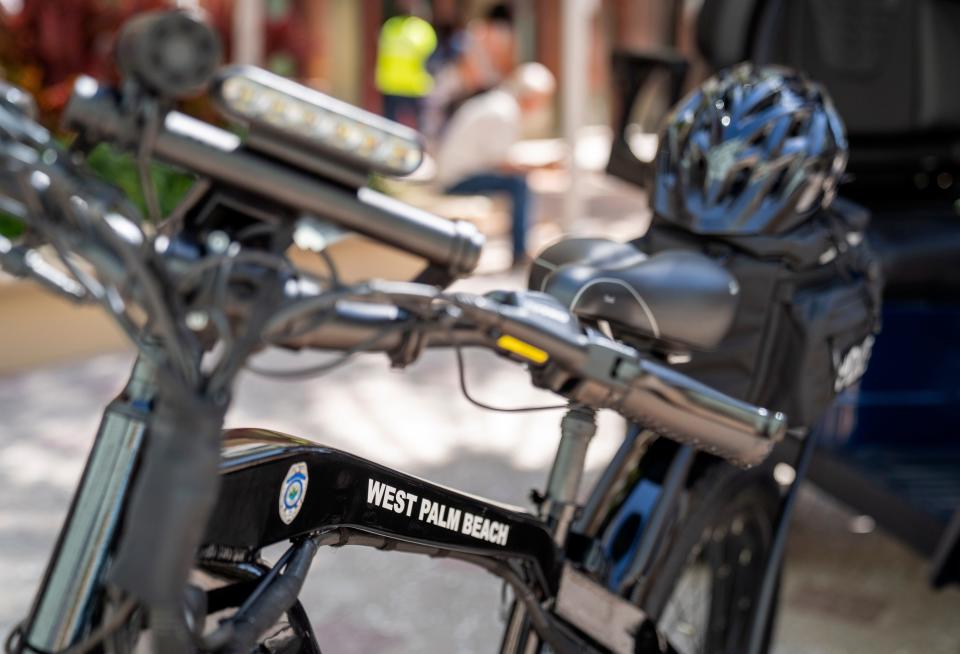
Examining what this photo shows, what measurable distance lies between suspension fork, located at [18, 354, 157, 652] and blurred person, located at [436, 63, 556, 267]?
719 centimetres

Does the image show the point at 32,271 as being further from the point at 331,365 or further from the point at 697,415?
the point at 697,415

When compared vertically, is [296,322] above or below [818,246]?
below

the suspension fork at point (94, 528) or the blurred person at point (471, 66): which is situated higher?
the blurred person at point (471, 66)

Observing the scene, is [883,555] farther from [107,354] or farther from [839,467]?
[107,354]

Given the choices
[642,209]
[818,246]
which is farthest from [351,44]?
[818,246]

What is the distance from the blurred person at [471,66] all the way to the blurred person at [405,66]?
205mm

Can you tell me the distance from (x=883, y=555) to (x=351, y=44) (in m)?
11.9

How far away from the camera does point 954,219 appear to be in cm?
412

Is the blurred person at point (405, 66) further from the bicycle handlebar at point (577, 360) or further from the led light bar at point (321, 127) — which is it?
the led light bar at point (321, 127)

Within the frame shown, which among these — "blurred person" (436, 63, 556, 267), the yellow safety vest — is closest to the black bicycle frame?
"blurred person" (436, 63, 556, 267)

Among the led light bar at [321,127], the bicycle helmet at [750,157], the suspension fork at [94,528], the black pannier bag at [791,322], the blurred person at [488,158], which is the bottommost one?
the suspension fork at [94,528]

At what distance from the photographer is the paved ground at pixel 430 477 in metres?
3.68

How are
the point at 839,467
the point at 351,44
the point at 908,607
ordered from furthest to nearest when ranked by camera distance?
the point at 351,44 < the point at 908,607 < the point at 839,467

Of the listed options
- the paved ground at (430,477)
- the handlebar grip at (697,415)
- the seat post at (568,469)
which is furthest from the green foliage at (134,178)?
the handlebar grip at (697,415)
